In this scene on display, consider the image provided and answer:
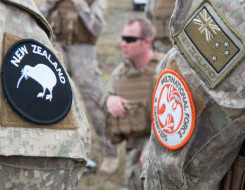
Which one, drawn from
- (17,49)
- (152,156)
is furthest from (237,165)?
(17,49)

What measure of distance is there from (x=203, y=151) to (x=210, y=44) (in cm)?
31

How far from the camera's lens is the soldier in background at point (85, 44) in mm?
3965

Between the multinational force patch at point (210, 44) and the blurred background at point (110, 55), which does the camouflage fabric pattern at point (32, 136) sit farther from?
the blurred background at point (110, 55)

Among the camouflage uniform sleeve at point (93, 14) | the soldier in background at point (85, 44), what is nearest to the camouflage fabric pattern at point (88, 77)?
the soldier in background at point (85, 44)

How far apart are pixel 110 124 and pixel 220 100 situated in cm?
185

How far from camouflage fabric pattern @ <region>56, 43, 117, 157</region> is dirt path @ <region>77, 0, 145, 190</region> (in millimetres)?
393

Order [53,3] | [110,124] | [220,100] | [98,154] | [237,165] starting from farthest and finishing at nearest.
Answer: [98,154]
[53,3]
[110,124]
[237,165]
[220,100]

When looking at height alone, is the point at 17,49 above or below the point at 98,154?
above

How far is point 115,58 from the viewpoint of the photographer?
308 inches

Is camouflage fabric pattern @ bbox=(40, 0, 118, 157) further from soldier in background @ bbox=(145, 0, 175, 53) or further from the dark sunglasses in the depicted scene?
the dark sunglasses

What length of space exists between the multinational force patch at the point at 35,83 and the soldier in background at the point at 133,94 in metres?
1.73

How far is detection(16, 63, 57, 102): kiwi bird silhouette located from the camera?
1063 millimetres

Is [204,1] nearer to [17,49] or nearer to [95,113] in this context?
[17,49]

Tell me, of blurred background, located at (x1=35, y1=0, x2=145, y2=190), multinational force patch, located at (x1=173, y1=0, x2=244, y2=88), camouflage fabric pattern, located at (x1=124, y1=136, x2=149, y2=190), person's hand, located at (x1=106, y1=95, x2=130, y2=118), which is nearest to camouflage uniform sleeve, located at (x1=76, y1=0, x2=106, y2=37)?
blurred background, located at (x1=35, y1=0, x2=145, y2=190)
